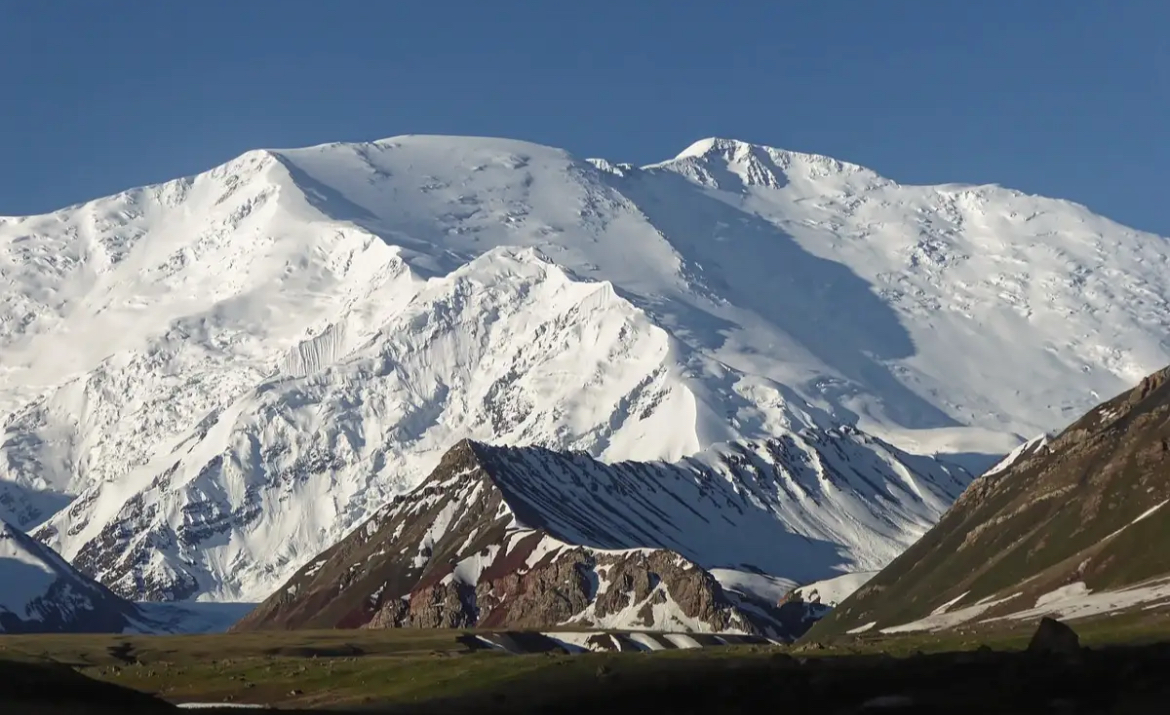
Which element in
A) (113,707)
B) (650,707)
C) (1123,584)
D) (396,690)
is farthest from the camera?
(1123,584)

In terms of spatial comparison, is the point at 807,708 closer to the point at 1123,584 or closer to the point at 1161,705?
the point at 1161,705

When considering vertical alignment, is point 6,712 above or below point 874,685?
above

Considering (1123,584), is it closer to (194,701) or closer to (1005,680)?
(194,701)

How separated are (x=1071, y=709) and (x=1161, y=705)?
11.3 feet

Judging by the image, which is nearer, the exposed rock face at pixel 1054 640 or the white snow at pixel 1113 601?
the exposed rock face at pixel 1054 640

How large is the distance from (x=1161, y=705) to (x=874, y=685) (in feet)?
41.4

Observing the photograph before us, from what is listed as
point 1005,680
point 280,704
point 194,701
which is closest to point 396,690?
point 280,704

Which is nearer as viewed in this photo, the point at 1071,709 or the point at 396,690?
the point at 1071,709

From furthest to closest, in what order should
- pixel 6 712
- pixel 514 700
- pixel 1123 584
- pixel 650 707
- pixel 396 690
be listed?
pixel 1123 584 < pixel 396 690 < pixel 514 700 < pixel 650 707 < pixel 6 712

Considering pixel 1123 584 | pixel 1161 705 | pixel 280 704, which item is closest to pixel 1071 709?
pixel 1161 705

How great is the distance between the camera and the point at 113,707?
227 ft

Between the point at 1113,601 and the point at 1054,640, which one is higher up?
the point at 1054,640

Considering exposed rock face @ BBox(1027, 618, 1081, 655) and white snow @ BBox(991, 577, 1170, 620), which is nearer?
exposed rock face @ BBox(1027, 618, 1081, 655)

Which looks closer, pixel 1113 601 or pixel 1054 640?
pixel 1054 640
